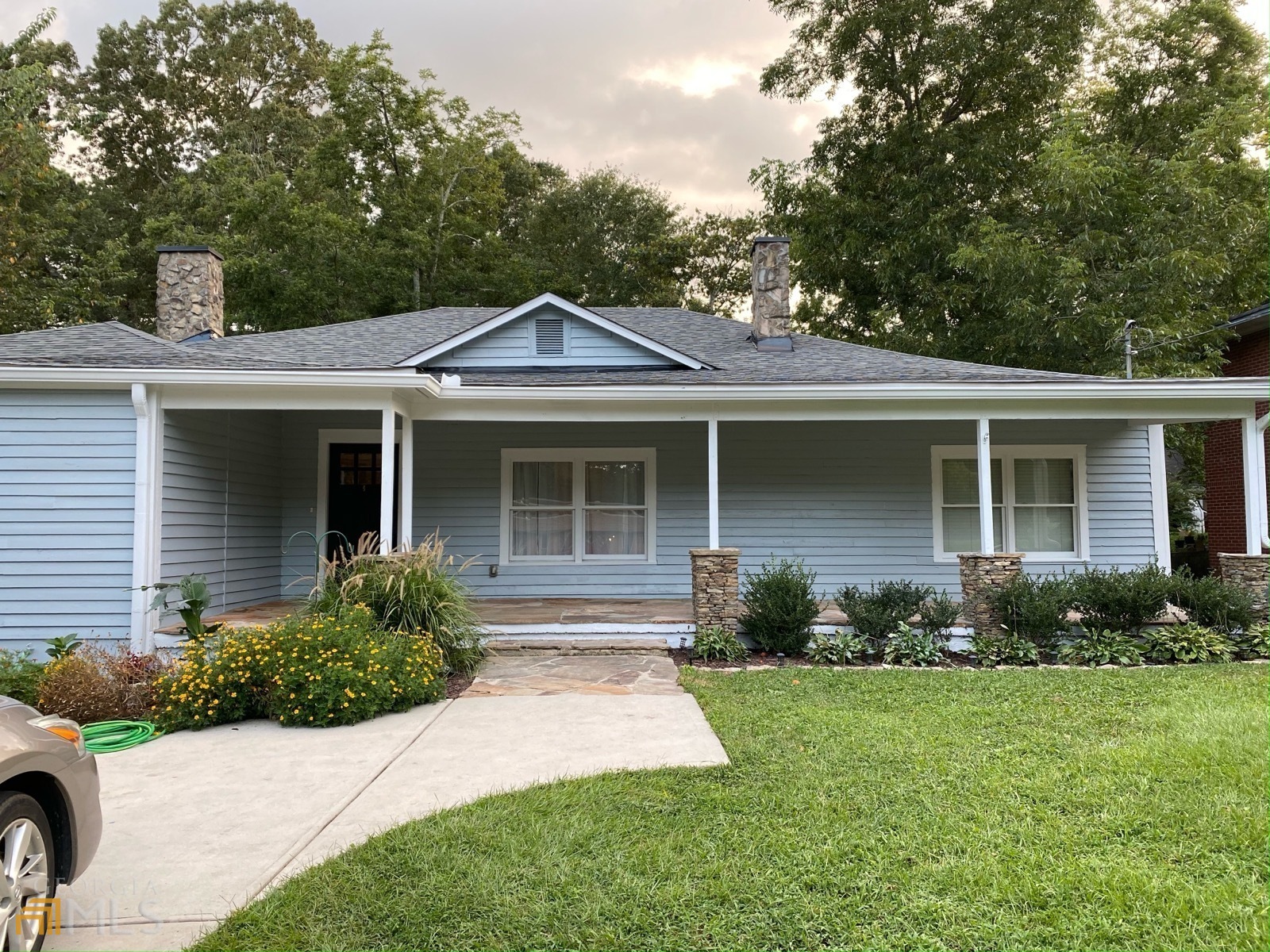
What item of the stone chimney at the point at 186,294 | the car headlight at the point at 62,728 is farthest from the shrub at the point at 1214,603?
the stone chimney at the point at 186,294

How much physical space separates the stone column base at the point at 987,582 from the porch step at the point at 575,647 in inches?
124

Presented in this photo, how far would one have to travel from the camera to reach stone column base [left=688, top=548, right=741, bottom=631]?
8039 millimetres

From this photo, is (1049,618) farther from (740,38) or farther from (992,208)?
(740,38)

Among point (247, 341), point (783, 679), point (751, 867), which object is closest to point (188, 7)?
point (247, 341)

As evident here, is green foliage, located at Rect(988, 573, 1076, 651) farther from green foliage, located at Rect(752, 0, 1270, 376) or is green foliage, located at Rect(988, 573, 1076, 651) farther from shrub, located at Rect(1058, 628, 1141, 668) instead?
green foliage, located at Rect(752, 0, 1270, 376)

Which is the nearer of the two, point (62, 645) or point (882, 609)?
point (62, 645)

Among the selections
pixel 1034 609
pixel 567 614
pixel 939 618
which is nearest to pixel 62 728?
pixel 567 614

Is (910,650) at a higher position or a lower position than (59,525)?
lower

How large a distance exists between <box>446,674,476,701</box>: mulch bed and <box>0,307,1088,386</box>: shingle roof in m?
3.02

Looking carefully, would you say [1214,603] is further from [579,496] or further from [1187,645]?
[579,496]

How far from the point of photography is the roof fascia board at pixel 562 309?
970 cm

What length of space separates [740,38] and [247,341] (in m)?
13.2

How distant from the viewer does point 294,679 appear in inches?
221

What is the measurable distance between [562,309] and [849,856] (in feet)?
26.4
